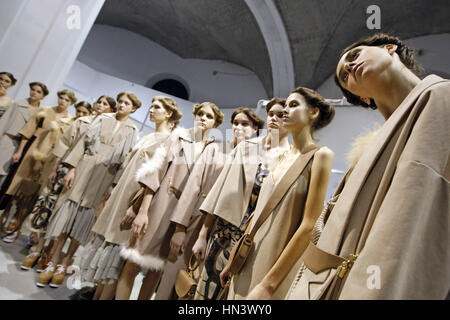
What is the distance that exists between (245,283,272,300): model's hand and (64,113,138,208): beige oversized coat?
2.24 metres

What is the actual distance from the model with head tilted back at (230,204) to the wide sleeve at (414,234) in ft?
3.27

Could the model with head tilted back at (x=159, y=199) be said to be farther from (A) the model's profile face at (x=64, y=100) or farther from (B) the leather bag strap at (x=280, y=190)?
(A) the model's profile face at (x=64, y=100)

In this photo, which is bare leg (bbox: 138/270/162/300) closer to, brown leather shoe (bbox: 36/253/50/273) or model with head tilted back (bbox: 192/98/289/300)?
model with head tilted back (bbox: 192/98/289/300)

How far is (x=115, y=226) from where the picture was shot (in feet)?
6.81

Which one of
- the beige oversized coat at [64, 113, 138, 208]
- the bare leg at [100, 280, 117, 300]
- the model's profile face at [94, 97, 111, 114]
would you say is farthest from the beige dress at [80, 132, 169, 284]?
the model's profile face at [94, 97, 111, 114]

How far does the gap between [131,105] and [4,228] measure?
8.89 ft

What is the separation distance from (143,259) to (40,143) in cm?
289

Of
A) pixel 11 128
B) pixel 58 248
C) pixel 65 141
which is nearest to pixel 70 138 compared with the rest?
pixel 65 141

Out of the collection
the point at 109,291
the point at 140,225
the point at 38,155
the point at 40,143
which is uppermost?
the point at 140,225

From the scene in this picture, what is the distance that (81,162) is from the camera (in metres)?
2.89

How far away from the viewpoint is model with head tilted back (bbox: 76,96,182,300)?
6.46 feet

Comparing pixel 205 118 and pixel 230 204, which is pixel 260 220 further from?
pixel 205 118

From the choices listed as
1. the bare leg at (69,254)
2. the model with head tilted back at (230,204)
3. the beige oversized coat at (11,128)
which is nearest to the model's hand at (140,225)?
the model with head tilted back at (230,204)
